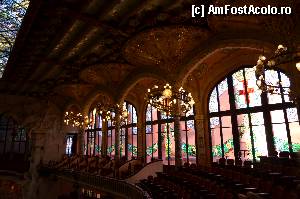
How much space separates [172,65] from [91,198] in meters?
13.5

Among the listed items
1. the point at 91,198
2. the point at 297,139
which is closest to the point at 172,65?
the point at 297,139

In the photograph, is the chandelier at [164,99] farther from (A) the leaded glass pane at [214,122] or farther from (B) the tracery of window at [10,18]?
(B) the tracery of window at [10,18]

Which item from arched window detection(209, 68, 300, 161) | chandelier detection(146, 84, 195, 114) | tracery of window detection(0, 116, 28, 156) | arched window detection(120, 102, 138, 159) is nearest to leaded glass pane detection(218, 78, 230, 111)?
arched window detection(209, 68, 300, 161)

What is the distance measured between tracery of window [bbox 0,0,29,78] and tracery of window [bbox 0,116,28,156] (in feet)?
45.3

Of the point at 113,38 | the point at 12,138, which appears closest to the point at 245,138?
the point at 113,38

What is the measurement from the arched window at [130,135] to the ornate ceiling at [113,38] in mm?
4551

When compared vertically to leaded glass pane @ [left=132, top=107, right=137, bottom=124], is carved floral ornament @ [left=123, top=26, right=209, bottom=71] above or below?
above

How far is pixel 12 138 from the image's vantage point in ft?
85.1

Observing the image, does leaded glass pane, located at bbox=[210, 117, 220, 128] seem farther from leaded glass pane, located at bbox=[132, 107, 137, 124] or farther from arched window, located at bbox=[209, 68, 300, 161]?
leaded glass pane, located at bbox=[132, 107, 137, 124]

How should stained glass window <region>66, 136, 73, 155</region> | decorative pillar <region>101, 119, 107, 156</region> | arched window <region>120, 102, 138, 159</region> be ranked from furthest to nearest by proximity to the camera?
stained glass window <region>66, 136, 73, 155</region> → decorative pillar <region>101, 119, 107, 156</region> → arched window <region>120, 102, 138, 159</region>

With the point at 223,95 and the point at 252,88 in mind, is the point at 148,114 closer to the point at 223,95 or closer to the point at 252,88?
the point at 223,95

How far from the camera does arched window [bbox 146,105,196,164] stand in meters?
16.8

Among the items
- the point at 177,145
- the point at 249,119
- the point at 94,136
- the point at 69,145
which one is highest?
the point at 249,119

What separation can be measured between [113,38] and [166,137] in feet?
32.1
